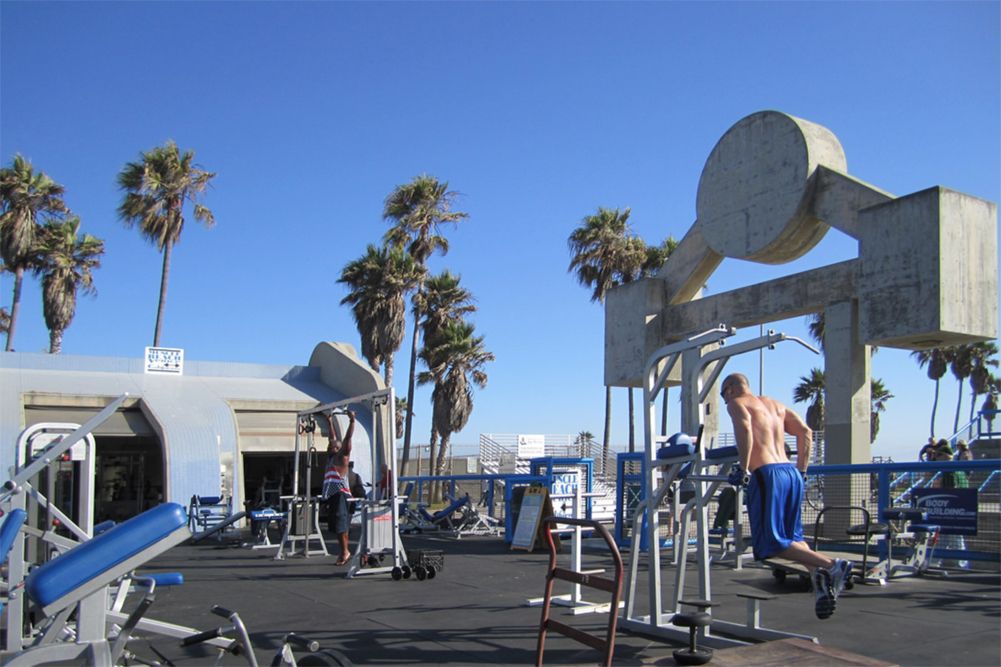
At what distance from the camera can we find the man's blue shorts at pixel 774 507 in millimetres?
6363

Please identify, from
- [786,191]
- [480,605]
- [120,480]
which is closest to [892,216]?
[786,191]

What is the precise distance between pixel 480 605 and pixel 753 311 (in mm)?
9409

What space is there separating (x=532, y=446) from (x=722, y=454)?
2564 cm

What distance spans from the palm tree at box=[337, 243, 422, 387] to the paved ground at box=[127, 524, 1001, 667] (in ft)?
61.3

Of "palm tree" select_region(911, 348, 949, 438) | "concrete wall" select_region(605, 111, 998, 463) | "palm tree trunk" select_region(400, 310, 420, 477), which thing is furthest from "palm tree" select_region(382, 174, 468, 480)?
"palm tree" select_region(911, 348, 949, 438)

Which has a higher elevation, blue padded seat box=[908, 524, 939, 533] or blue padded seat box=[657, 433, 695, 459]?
blue padded seat box=[657, 433, 695, 459]

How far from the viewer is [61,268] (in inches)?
1249

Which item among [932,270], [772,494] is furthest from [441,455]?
[772,494]

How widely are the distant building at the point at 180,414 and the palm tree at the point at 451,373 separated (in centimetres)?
650

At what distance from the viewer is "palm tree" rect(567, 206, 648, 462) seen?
35.0 m

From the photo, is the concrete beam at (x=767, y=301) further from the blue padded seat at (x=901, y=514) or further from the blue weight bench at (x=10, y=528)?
the blue weight bench at (x=10, y=528)

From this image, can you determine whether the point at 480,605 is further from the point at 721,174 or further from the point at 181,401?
the point at 181,401

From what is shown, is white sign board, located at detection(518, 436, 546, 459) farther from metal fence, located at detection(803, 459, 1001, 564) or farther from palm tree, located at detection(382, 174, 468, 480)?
metal fence, located at detection(803, 459, 1001, 564)

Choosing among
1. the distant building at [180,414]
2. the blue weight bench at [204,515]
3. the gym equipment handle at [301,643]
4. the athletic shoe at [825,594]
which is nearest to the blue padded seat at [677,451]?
the athletic shoe at [825,594]
